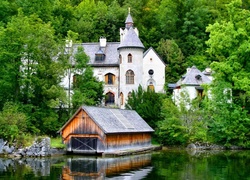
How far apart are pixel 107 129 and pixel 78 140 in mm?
3402

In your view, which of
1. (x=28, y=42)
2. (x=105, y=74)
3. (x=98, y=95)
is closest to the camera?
(x=28, y=42)

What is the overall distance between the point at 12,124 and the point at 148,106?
687 inches

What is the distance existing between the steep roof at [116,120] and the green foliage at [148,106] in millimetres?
1967

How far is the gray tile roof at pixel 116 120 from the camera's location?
3941 cm

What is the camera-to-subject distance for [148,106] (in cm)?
5038

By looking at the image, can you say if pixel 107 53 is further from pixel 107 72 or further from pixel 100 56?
pixel 107 72

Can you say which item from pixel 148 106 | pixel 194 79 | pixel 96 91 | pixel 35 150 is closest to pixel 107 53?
pixel 96 91

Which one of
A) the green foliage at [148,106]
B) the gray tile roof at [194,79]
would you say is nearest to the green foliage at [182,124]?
the green foliage at [148,106]

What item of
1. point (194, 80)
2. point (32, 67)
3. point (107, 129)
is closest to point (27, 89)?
point (32, 67)

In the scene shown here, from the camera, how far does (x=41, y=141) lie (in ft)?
124

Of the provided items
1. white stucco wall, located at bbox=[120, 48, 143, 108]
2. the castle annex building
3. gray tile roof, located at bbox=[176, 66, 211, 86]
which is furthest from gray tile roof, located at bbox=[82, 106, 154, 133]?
gray tile roof, located at bbox=[176, 66, 211, 86]

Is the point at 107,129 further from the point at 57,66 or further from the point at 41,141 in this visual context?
the point at 57,66

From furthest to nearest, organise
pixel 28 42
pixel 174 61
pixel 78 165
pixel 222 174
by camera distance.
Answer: pixel 174 61
pixel 28 42
pixel 78 165
pixel 222 174

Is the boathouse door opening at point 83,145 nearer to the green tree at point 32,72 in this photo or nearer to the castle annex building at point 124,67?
the green tree at point 32,72
